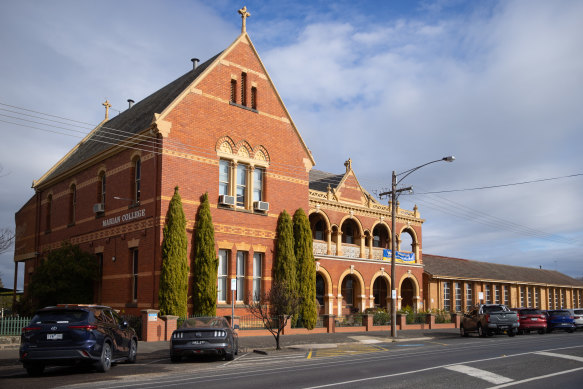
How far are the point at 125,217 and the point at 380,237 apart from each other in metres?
23.8

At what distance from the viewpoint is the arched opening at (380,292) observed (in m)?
44.6

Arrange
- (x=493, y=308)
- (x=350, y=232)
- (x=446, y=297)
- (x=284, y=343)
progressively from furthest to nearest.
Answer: (x=446, y=297) < (x=350, y=232) < (x=493, y=308) < (x=284, y=343)

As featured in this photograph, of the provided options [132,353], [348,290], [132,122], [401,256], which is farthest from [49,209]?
[401,256]

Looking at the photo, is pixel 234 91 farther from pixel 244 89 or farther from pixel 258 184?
pixel 258 184

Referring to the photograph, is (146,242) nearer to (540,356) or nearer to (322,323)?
(322,323)

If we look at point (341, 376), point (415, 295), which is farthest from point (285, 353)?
point (415, 295)

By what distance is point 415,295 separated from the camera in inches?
1729

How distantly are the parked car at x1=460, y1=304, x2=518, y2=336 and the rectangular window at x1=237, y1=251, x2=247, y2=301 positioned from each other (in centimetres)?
1127

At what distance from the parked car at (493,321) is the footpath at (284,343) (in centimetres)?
155

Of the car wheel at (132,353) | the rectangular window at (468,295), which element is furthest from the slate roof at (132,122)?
the rectangular window at (468,295)

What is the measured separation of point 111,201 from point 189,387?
18552 millimetres

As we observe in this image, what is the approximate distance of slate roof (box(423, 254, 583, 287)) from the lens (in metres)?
48.4

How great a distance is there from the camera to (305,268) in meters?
29.2

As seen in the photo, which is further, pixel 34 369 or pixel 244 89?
pixel 244 89
